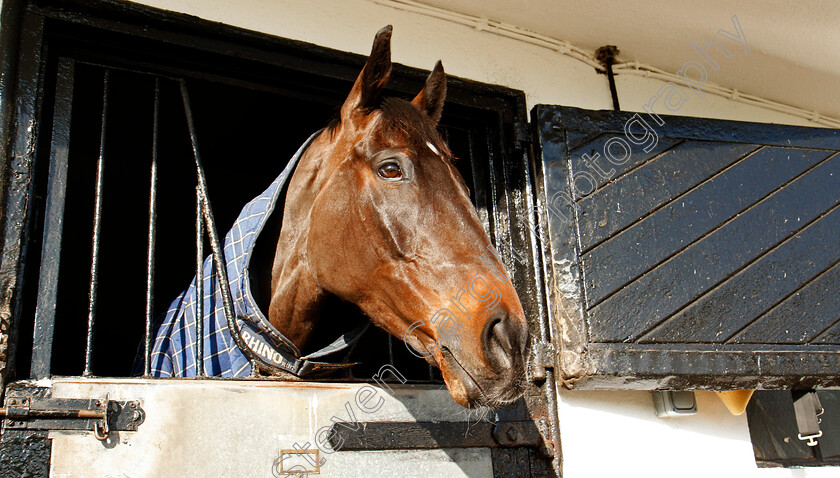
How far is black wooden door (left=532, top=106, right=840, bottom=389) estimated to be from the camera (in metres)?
2.20

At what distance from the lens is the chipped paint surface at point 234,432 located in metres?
1.69

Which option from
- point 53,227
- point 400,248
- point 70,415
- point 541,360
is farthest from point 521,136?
point 70,415

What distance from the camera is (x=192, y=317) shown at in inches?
89.8

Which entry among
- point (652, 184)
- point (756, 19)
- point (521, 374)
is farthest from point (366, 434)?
point (756, 19)

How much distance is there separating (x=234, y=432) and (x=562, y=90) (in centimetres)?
187

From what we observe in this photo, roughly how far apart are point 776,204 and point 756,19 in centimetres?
79

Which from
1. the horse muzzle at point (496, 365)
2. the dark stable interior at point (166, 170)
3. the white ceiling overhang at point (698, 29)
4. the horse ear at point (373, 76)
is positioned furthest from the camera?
the white ceiling overhang at point (698, 29)

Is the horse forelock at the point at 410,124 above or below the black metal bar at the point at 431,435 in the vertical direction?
above

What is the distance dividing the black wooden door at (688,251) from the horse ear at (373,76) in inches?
28.2

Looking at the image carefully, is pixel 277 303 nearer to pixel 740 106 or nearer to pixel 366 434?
pixel 366 434

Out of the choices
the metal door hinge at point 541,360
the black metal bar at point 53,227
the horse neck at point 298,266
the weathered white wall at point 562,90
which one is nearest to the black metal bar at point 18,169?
the black metal bar at point 53,227

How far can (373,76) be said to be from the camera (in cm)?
195

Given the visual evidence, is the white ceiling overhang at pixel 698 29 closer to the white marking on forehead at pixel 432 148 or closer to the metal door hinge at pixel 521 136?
the metal door hinge at pixel 521 136

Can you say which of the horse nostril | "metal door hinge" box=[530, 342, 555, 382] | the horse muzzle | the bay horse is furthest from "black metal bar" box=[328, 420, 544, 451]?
the horse nostril
